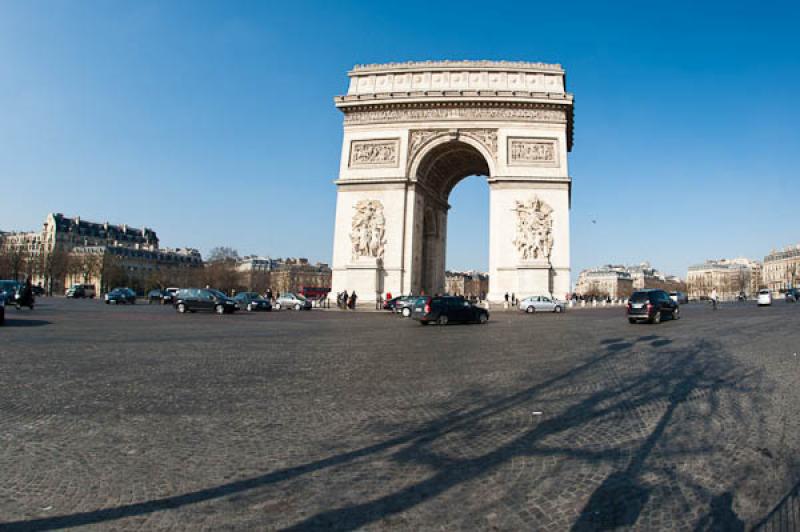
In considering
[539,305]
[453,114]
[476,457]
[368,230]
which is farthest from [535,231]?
[476,457]

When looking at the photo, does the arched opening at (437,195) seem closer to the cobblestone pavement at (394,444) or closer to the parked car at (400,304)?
the parked car at (400,304)

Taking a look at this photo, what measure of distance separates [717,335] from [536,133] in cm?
2084

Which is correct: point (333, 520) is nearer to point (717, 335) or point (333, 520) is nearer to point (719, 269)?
point (717, 335)

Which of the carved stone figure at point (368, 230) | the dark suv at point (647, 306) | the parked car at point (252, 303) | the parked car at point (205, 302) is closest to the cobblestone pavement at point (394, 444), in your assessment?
the dark suv at point (647, 306)

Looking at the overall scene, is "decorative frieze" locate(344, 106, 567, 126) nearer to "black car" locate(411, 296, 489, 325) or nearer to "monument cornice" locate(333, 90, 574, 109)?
"monument cornice" locate(333, 90, 574, 109)

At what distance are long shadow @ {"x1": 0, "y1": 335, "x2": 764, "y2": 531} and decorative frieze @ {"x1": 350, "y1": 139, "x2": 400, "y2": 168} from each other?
88.6 ft

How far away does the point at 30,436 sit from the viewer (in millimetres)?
4059

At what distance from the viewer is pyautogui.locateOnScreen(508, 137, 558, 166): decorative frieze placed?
3109 cm

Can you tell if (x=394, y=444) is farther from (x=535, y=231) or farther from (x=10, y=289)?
(x=10, y=289)

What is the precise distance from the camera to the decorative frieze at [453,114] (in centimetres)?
3141

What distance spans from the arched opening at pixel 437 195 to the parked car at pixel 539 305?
25.9ft

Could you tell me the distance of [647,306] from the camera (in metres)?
18.3

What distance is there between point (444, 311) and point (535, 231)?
42.3 feet

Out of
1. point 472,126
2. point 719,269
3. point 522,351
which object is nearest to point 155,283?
point 472,126
